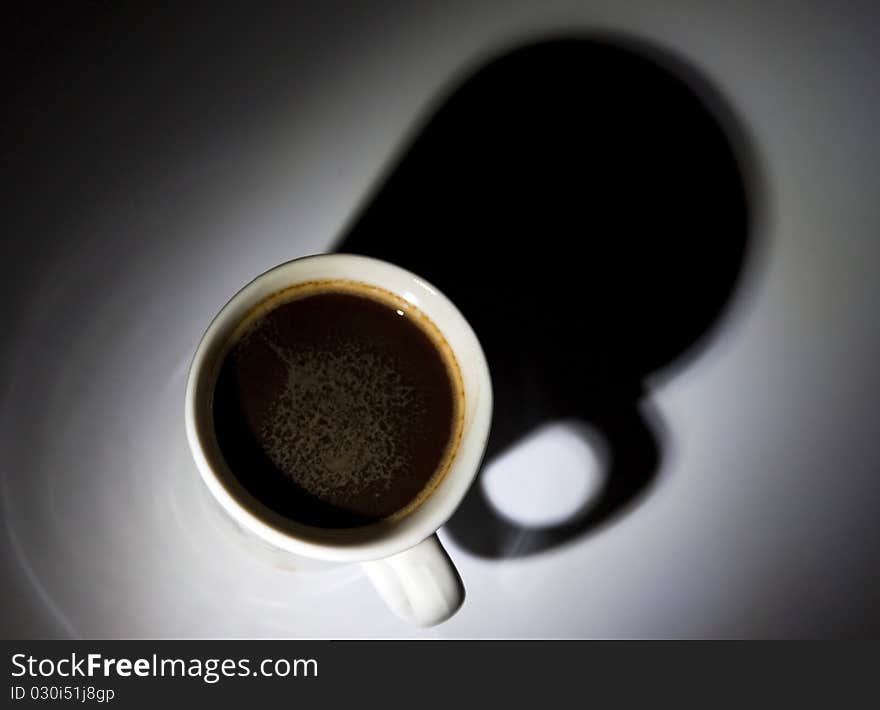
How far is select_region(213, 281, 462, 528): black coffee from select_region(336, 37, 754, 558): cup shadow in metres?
0.14

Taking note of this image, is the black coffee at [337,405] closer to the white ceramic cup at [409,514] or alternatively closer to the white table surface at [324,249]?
the white ceramic cup at [409,514]

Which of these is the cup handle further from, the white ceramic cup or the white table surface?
the white table surface

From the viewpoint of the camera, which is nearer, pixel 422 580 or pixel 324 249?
pixel 422 580

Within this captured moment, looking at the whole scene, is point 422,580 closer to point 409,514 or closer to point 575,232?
point 409,514

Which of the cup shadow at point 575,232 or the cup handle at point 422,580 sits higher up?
the cup shadow at point 575,232

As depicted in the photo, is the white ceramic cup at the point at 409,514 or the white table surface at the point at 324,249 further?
the white table surface at the point at 324,249

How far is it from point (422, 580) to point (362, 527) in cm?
6

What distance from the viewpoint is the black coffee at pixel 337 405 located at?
2.01ft

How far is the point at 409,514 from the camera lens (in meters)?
0.58

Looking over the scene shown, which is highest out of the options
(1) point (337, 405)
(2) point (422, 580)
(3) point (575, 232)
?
(3) point (575, 232)

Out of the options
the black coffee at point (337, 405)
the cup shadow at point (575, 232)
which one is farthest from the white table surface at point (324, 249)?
the black coffee at point (337, 405)

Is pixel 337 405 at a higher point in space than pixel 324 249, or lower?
lower

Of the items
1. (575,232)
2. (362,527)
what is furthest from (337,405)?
(575,232)

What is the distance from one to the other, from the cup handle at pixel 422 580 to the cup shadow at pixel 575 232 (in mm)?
165
